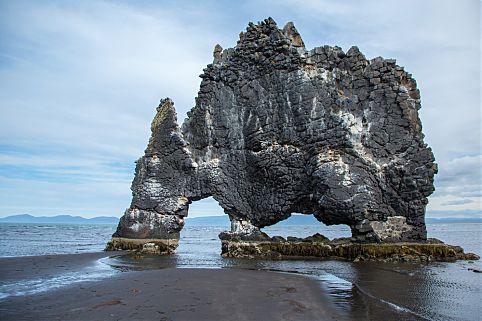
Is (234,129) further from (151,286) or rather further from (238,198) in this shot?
(151,286)

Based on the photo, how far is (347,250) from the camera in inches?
1148

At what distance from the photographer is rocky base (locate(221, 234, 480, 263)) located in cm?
2812

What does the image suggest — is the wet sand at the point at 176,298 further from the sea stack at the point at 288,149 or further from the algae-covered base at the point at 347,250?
the sea stack at the point at 288,149

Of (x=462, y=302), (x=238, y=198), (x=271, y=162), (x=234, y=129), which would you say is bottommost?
(x=462, y=302)

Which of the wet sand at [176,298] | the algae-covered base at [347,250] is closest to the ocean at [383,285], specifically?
the wet sand at [176,298]

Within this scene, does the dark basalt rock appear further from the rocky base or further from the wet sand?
the wet sand

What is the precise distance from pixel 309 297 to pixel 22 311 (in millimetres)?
8647

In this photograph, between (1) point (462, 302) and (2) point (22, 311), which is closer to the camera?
(2) point (22, 311)

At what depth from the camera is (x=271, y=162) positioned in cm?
3150

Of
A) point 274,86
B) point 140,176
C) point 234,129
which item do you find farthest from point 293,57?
point 140,176

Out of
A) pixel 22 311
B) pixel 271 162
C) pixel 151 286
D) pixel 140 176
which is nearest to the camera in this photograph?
pixel 22 311

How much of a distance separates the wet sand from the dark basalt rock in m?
11.7

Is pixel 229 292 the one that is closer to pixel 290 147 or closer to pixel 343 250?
pixel 343 250

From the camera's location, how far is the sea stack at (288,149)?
29.5 m
